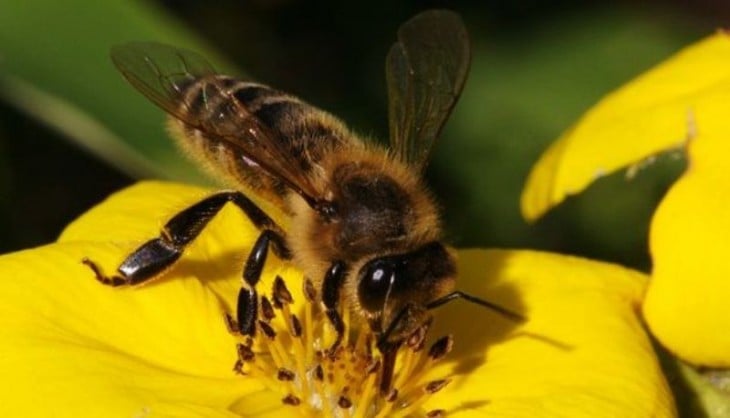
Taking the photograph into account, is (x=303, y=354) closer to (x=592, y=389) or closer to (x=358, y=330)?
Result: (x=358, y=330)

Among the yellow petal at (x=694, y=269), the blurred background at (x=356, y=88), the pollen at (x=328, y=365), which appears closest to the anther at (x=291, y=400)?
the pollen at (x=328, y=365)

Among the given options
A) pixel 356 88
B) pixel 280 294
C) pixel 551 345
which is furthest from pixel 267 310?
pixel 356 88

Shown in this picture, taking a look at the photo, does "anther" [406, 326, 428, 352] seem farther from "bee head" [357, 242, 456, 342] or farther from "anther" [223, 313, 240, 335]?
"anther" [223, 313, 240, 335]

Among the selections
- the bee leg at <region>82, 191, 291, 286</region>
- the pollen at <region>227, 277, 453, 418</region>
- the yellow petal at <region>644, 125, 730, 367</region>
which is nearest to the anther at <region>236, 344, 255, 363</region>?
the pollen at <region>227, 277, 453, 418</region>

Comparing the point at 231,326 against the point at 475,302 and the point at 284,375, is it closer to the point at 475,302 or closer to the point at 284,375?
the point at 284,375

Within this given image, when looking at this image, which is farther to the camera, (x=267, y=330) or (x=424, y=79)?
(x=424, y=79)

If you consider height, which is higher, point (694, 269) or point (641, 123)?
point (641, 123)

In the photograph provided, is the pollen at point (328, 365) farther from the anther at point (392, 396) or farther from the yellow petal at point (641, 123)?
the yellow petal at point (641, 123)
